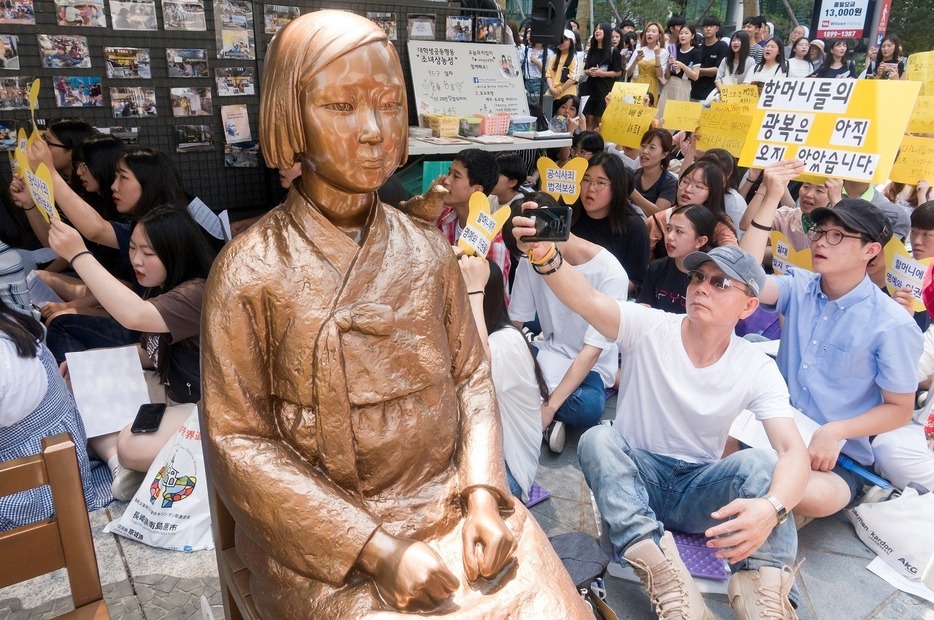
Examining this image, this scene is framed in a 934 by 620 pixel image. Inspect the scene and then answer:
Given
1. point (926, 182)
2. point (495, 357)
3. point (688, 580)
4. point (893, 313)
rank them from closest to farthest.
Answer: point (688, 580)
point (495, 357)
point (893, 313)
point (926, 182)

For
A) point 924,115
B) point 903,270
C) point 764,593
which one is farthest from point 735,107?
point 764,593

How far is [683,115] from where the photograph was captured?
238 inches

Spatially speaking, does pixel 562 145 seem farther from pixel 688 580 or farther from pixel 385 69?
pixel 385 69

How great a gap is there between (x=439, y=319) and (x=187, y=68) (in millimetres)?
4542

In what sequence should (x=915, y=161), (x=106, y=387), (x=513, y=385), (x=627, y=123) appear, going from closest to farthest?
1. (x=513, y=385)
2. (x=106, y=387)
3. (x=915, y=161)
4. (x=627, y=123)

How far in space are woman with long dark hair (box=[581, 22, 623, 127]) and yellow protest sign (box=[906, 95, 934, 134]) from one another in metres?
5.78

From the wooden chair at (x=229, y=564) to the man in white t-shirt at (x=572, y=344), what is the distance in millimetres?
1857

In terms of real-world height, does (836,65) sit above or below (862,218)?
above

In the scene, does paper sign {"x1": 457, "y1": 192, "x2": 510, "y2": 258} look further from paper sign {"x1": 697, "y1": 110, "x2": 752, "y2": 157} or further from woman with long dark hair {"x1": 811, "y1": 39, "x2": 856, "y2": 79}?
woman with long dark hair {"x1": 811, "y1": 39, "x2": 856, "y2": 79}

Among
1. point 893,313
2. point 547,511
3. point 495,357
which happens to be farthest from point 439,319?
point 893,313

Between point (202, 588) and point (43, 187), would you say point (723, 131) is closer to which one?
point (43, 187)

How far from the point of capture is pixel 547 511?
Result: 3.20 m

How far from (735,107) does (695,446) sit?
134 inches

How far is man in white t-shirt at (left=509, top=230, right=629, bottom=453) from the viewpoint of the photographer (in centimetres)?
356
